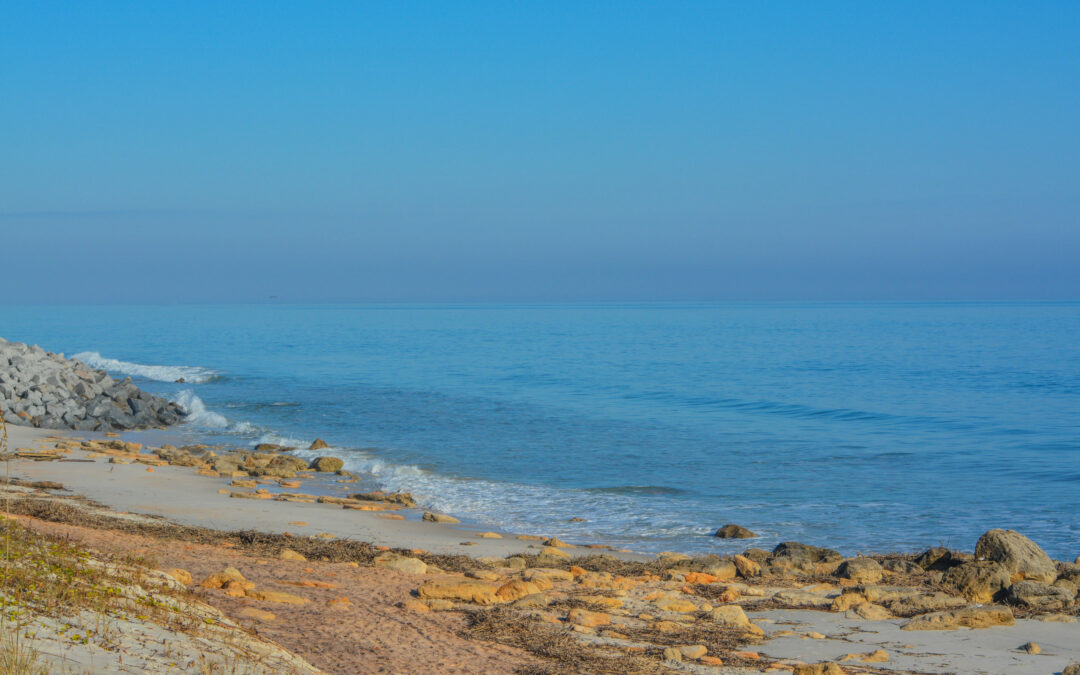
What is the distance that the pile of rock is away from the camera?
85.8ft

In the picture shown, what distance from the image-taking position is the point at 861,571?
10.5 meters

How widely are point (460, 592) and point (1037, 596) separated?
6133mm

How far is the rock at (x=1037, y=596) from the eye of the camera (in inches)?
360

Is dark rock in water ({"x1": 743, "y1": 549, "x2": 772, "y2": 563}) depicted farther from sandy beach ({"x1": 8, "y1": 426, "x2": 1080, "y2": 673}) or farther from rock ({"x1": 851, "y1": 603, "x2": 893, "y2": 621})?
rock ({"x1": 851, "y1": 603, "x2": 893, "y2": 621})

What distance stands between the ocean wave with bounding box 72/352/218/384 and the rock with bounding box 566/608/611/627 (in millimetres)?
39022

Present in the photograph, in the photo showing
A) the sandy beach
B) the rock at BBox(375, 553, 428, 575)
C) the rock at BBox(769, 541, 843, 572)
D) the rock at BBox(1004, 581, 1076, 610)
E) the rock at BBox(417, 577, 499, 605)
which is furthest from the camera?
the rock at BBox(769, 541, 843, 572)

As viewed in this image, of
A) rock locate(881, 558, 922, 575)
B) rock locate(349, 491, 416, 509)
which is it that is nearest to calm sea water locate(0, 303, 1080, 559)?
rock locate(349, 491, 416, 509)

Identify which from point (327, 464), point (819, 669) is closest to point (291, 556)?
point (819, 669)

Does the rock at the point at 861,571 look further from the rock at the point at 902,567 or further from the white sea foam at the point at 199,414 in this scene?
the white sea foam at the point at 199,414

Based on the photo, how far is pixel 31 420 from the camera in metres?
25.9

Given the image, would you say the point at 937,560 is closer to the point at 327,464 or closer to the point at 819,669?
the point at 819,669

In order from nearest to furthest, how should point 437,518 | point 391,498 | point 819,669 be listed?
1. point 819,669
2. point 437,518
3. point 391,498

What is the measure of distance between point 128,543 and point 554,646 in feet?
18.3

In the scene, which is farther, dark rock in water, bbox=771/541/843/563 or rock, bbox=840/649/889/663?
dark rock in water, bbox=771/541/843/563
